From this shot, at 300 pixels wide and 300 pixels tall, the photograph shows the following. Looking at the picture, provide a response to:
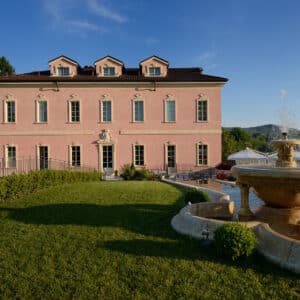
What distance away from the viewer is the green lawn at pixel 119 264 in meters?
4.29

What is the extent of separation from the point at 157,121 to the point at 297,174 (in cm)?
1896

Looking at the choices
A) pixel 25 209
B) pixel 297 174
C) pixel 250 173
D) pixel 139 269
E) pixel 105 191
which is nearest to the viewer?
pixel 139 269

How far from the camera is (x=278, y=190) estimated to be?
5914mm

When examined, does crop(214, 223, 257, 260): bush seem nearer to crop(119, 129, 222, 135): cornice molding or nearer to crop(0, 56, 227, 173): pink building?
crop(0, 56, 227, 173): pink building

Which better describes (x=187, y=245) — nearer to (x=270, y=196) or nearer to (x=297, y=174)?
(x=270, y=196)

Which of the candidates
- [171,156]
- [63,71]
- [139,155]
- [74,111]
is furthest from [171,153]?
[63,71]

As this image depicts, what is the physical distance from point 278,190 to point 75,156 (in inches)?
809

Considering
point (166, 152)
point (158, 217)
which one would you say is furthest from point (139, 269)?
point (166, 152)

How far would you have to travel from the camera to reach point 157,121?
24.1 meters

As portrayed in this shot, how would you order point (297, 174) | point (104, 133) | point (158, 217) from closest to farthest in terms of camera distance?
point (297, 174), point (158, 217), point (104, 133)

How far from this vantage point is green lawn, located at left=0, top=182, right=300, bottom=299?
4.29 m

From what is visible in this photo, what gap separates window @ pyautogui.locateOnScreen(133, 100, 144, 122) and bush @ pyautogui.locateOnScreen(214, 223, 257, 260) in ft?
64.7

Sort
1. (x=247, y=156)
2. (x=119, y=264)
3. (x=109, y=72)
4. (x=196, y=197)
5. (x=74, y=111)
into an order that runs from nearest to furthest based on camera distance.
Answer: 1. (x=119, y=264)
2. (x=196, y=197)
3. (x=247, y=156)
4. (x=74, y=111)
5. (x=109, y=72)

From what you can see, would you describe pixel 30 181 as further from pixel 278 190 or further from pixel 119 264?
pixel 278 190
